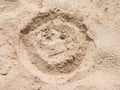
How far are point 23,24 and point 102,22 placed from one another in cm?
50

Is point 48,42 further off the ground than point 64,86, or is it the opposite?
point 48,42

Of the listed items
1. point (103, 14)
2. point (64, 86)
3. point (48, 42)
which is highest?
point (103, 14)

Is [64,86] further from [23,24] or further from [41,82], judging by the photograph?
[23,24]

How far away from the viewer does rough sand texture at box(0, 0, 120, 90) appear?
174 cm

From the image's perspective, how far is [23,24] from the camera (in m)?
1.94

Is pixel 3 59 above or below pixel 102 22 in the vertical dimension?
below

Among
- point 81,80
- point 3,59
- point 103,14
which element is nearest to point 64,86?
point 81,80

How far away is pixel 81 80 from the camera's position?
1.73 meters

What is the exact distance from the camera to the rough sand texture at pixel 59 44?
1.74 metres

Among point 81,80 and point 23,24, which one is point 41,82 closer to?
point 81,80

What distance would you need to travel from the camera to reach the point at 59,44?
1.86 m

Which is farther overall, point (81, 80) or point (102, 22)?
point (102, 22)

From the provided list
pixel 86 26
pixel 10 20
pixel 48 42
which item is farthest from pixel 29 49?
pixel 86 26

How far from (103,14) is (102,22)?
0.20ft
